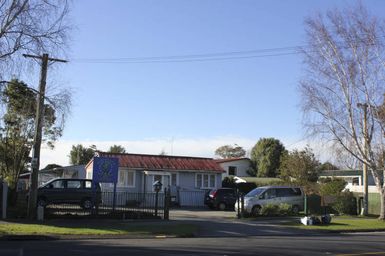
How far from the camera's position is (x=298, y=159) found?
197 feet

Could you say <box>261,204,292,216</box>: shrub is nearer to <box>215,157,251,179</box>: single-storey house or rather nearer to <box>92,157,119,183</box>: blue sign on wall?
<box>92,157,119,183</box>: blue sign on wall

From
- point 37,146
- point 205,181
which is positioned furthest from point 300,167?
point 37,146

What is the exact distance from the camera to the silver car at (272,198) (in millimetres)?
33812

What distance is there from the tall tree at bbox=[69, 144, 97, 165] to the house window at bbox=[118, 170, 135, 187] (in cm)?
6194

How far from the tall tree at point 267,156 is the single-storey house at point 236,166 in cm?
203

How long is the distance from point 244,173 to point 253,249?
6416 centimetres

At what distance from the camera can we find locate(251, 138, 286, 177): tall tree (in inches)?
3241

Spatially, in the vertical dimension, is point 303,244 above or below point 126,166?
below

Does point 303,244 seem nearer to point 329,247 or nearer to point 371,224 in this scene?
point 329,247

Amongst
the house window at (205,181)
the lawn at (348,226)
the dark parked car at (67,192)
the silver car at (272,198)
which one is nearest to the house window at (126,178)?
the house window at (205,181)

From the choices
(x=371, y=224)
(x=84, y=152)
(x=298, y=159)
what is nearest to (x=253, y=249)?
(x=371, y=224)

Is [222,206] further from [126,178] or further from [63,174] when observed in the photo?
[63,174]

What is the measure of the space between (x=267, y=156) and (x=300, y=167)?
23.6 metres

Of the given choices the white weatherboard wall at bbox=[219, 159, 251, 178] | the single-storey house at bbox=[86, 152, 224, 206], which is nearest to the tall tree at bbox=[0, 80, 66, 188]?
the single-storey house at bbox=[86, 152, 224, 206]
